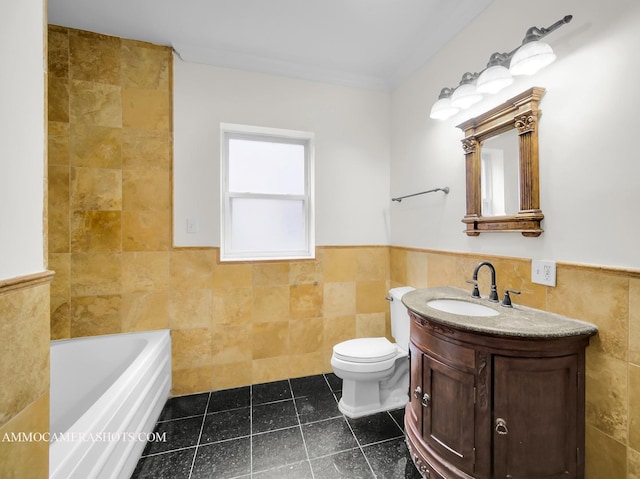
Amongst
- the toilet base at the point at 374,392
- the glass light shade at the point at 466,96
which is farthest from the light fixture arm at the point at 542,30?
the toilet base at the point at 374,392

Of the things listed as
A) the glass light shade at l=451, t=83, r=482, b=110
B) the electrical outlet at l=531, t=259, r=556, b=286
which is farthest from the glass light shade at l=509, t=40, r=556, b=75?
the electrical outlet at l=531, t=259, r=556, b=286

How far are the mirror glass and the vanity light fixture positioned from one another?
0.82 feet

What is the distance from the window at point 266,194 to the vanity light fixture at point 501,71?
1.08 metres

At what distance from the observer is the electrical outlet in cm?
118

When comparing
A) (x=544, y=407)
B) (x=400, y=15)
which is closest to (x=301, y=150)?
(x=400, y=15)

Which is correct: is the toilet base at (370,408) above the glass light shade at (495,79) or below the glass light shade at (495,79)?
below

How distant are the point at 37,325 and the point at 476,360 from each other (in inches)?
56.3

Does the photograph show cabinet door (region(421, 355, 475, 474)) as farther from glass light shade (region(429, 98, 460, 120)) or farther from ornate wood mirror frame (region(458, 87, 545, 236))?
glass light shade (region(429, 98, 460, 120))

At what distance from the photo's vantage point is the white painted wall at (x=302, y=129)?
1977mm

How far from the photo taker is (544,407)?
0.97m

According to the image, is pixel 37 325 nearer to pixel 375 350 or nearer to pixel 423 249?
pixel 375 350

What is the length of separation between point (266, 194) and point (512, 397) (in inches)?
76.9

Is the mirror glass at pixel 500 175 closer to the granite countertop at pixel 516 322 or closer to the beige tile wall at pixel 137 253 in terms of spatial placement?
the granite countertop at pixel 516 322

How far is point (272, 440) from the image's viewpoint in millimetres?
1556
